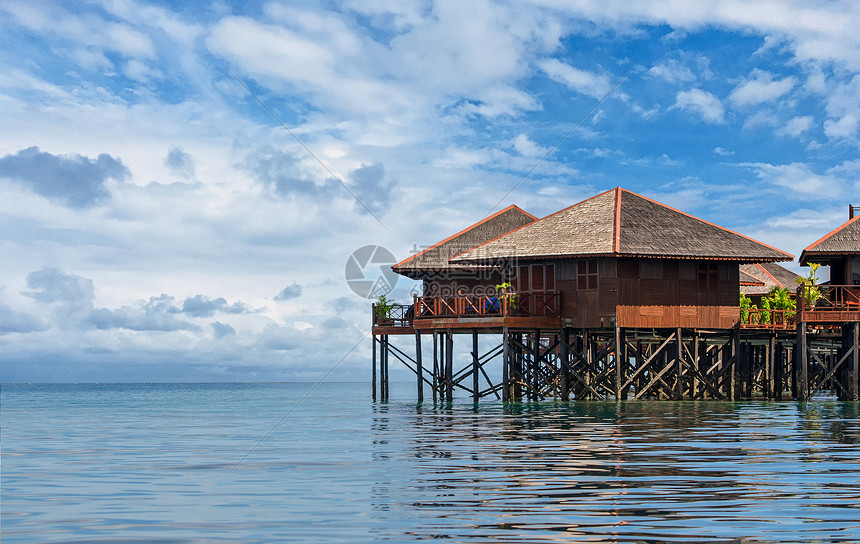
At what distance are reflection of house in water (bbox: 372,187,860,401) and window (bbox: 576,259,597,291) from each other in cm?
3

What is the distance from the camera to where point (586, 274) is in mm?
30547

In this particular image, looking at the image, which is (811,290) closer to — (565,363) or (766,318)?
(766,318)

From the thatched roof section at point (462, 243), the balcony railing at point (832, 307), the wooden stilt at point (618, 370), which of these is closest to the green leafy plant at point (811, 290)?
the balcony railing at point (832, 307)

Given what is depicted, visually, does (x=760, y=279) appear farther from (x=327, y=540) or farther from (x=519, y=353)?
(x=327, y=540)

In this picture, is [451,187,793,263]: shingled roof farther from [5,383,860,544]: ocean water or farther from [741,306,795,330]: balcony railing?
[5,383,860,544]: ocean water

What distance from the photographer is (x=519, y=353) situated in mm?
33312

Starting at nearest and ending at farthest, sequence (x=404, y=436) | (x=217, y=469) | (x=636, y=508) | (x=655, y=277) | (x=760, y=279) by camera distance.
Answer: (x=636, y=508) < (x=217, y=469) < (x=404, y=436) < (x=655, y=277) < (x=760, y=279)

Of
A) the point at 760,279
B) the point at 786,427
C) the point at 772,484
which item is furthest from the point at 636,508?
the point at 760,279

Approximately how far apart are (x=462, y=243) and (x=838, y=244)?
43.9 feet

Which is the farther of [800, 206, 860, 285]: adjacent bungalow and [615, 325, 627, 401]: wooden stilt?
[800, 206, 860, 285]: adjacent bungalow

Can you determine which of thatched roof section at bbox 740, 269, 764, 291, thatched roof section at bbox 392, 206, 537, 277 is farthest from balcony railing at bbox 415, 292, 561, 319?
thatched roof section at bbox 740, 269, 764, 291

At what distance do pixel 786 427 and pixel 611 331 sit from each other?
11.2 meters

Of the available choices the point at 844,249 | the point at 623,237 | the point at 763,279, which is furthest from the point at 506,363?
the point at 763,279

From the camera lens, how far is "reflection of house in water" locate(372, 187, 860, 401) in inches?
1194
